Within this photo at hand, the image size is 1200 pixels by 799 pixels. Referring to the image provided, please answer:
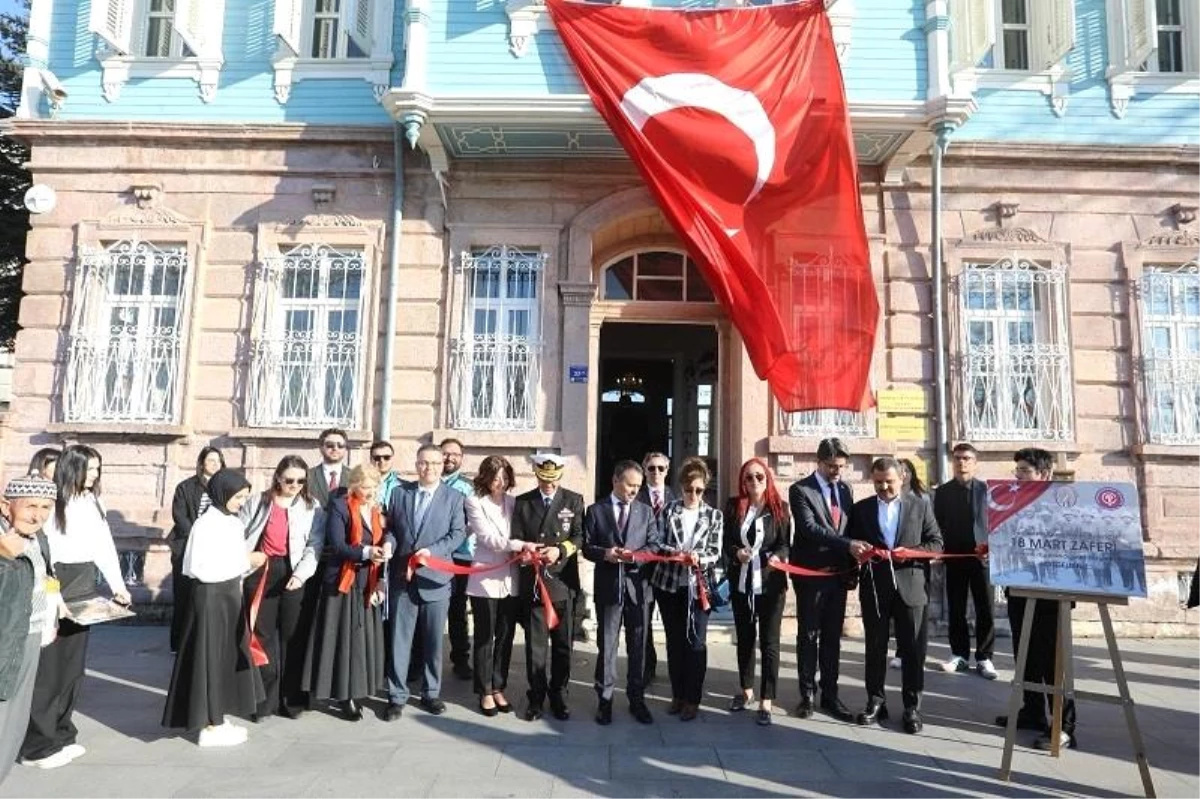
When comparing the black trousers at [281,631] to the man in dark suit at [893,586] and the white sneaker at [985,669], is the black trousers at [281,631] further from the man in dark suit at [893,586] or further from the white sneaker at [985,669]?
the white sneaker at [985,669]

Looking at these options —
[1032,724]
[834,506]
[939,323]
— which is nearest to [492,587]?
[834,506]

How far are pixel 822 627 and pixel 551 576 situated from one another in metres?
2.10

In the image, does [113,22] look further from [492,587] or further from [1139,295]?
[1139,295]

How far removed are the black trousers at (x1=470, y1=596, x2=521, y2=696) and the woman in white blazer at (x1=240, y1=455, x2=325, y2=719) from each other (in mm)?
1244

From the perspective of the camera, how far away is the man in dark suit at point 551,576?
5.93 metres

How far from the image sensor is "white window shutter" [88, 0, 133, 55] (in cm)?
974

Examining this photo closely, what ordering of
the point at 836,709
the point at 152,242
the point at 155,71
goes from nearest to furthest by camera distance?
1. the point at 836,709
2. the point at 152,242
3. the point at 155,71

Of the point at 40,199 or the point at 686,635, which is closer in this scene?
the point at 686,635

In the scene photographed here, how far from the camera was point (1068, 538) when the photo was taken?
4965 mm

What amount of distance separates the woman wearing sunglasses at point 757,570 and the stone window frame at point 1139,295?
18.9 feet

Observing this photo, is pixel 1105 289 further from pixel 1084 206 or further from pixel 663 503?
pixel 663 503

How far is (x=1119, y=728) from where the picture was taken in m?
5.82

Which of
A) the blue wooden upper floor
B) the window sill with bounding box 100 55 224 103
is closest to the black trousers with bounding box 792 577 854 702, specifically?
the blue wooden upper floor

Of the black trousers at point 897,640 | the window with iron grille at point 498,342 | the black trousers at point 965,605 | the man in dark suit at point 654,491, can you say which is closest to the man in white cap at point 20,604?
the man in dark suit at point 654,491
